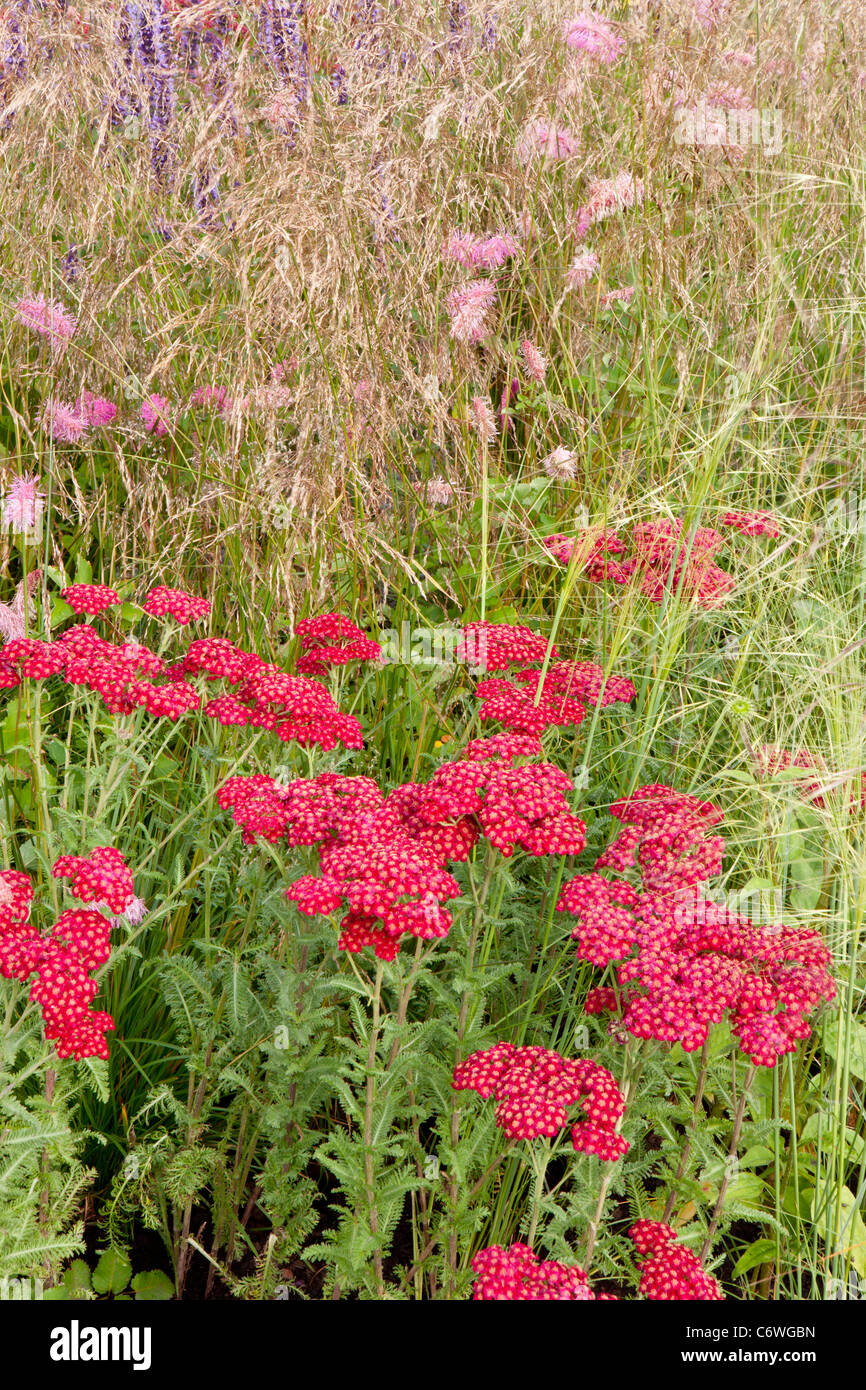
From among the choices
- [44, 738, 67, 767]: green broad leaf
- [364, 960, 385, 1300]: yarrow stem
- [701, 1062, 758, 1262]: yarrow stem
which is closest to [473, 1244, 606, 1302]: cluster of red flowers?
[364, 960, 385, 1300]: yarrow stem

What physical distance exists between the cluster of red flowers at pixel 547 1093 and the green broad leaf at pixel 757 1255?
692mm

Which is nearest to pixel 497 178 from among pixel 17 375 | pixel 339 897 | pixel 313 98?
pixel 313 98

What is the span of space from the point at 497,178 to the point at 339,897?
2.00 m

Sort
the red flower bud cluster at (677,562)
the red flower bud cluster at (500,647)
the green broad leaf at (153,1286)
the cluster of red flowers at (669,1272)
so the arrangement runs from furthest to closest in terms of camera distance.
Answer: the red flower bud cluster at (677,562), the red flower bud cluster at (500,647), the green broad leaf at (153,1286), the cluster of red flowers at (669,1272)

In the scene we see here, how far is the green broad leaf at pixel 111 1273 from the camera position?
1.97m

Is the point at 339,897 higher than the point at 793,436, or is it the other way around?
the point at 793,436

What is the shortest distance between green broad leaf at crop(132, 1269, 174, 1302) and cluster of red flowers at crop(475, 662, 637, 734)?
112 cm

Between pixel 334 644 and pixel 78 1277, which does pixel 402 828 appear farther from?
pixel 78 1277

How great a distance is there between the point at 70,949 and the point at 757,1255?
132 centimetres

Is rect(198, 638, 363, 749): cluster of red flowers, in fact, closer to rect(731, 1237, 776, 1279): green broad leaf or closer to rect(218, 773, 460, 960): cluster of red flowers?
rect(218, 773, 460, 960): cluster of red flowers

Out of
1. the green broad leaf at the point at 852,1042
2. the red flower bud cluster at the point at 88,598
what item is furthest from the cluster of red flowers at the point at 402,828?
the green broad leaf at the point at 852,1042

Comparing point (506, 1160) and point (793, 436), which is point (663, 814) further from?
point (793, 436)

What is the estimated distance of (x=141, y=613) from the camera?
2711mm

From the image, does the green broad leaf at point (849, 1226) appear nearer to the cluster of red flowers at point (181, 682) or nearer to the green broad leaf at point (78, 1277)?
the cluster of red flowers at point (181, 682)
